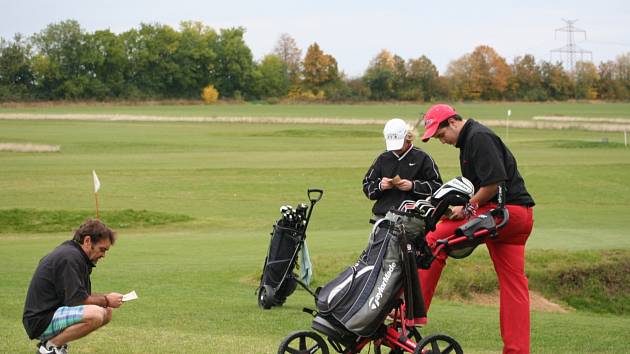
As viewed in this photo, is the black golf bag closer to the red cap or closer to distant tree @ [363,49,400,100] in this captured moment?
the red cap

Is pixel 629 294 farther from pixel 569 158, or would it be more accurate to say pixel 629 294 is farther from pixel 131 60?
pixel 131 60

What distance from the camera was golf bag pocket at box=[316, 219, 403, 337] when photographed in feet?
24.0

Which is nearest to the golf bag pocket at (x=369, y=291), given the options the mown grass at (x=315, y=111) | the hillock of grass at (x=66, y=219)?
the hillock of grass at (x=66, y=219)

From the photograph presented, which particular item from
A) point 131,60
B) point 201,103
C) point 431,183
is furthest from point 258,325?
point 131,60

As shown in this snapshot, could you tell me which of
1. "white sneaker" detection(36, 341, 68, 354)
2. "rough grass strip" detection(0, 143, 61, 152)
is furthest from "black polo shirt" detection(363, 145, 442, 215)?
"rough grass strip" detection(0, 143, 61, 152)

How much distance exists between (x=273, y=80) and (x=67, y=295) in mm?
142325

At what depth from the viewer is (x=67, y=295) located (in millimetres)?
7566

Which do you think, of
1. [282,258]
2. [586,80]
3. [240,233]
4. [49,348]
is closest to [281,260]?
[282,258]

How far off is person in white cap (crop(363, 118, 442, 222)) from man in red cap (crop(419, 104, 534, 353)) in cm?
143

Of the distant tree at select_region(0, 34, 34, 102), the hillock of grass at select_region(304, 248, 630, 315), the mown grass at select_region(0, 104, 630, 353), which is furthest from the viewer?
the distant tree at select_region(0, 34, 34, 102)

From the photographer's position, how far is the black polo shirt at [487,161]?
26.4 ft

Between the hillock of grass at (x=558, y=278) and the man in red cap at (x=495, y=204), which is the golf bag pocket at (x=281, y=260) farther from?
the man in red cap at (x=495, y=204)

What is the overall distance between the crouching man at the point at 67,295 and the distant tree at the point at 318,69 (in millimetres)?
141813

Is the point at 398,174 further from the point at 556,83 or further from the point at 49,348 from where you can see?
the point at 556,83
